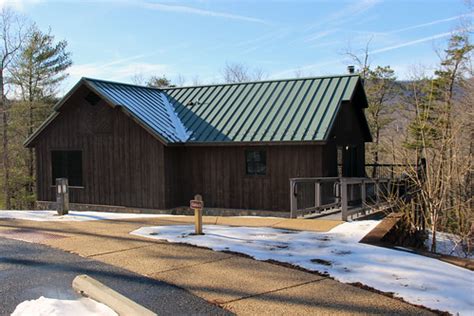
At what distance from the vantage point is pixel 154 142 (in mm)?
16766

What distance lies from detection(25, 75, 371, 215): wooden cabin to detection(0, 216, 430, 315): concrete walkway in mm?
5787

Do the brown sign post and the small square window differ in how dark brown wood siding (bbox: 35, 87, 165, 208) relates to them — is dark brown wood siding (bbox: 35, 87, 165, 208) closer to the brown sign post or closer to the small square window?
the small square window

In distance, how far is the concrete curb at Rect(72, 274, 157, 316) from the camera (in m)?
4.56

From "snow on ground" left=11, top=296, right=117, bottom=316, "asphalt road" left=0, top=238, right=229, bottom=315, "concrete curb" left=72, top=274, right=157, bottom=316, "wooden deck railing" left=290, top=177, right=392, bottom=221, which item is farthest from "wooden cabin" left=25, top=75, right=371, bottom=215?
"snow on ground" left=11, top=296, right=117, bottom=316

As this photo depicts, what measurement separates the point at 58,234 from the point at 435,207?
820cm

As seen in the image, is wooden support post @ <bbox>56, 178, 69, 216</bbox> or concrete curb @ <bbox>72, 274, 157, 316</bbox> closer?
concrete curb @ <bbox>72, 274, 157, 316</bbox>

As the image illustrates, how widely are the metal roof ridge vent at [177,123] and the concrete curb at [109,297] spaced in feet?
37.8

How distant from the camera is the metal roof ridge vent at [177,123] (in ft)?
56.7

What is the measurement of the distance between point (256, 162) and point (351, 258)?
30.1 feet

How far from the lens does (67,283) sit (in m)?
6.12

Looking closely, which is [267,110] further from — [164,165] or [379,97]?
[379,97]

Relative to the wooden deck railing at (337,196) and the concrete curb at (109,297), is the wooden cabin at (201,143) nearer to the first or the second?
the wooden deck railing at (337,196)

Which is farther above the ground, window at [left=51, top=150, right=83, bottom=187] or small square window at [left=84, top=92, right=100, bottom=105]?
small square window at [left=84, top=92, right=100, bottom=105]

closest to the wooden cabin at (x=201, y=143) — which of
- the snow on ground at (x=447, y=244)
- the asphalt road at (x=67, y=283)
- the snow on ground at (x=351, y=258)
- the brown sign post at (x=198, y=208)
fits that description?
the snow on ground at (x=447, y=244)
